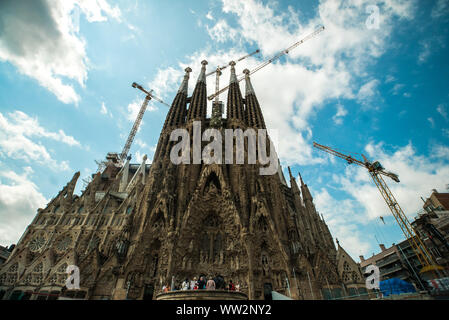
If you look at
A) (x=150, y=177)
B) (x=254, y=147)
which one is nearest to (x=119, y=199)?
(x=150, y=177)

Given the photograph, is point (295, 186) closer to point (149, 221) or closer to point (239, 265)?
point (239, 265)

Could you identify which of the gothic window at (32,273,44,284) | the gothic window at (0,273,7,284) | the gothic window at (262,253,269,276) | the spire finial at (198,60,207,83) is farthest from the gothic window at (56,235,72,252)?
the spire finial at (198,60,207,83)

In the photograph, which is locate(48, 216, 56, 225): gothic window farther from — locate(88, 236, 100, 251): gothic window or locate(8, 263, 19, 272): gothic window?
locate(88, 236, 100, 251): gothic window

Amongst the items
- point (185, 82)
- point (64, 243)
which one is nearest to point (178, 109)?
point (185, 82)

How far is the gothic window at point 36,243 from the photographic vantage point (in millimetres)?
23719

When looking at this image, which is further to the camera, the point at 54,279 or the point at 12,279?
the point at 12,279

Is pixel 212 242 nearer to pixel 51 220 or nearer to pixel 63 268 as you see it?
pixel 63 268

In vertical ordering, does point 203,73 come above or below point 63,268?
above

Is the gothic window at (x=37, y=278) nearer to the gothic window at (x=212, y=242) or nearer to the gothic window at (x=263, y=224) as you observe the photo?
the gothic window at (x=212, y=242)

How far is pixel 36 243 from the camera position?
947 inches

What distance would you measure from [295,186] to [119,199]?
87.4ft

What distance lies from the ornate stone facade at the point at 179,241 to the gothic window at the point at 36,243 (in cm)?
11

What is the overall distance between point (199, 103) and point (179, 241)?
73.3 feet

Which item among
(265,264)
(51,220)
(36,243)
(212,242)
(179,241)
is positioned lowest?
(265,264)
